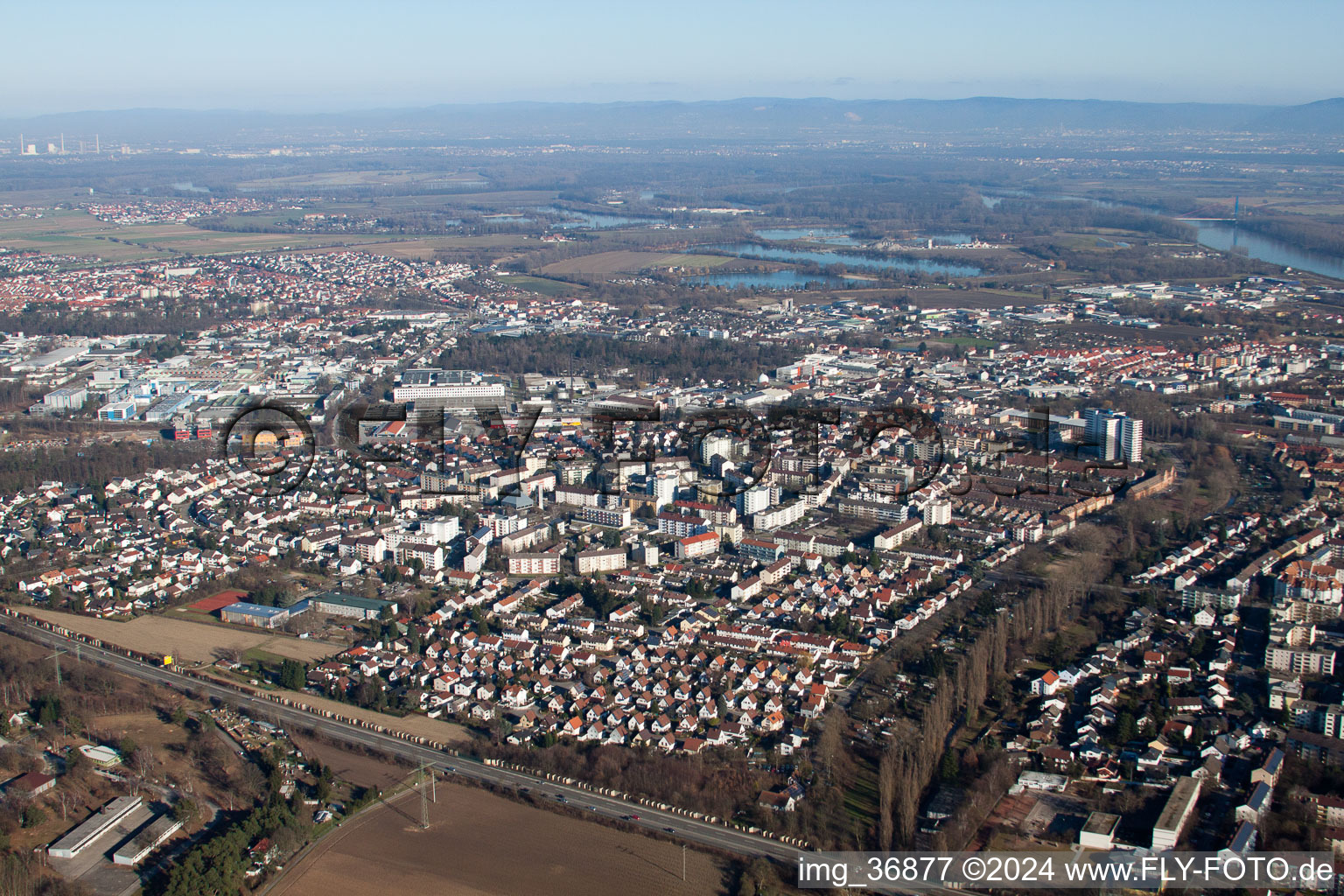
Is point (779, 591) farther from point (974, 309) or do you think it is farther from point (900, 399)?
point (974, 309)

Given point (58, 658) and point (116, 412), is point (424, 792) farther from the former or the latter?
point (116, 412)

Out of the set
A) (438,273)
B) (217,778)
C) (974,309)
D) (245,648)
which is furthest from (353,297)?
(217,778)

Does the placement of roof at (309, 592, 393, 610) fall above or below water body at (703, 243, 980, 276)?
below

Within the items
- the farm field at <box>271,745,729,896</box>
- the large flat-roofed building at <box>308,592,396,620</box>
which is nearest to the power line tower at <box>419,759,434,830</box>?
the farm field at <box>271,745,729,896</box>

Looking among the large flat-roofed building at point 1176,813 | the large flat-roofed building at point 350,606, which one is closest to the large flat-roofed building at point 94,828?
the large flat-roofed building at point 350,606

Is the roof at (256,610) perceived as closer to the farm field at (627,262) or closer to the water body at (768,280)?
the water body at (768,280)

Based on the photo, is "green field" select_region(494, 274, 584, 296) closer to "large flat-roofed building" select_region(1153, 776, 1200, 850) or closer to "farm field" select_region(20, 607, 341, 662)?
"farm field" select_region(20, 607, 341, 662)
